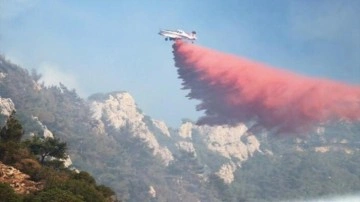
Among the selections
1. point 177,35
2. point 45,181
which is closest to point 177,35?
point 177,35

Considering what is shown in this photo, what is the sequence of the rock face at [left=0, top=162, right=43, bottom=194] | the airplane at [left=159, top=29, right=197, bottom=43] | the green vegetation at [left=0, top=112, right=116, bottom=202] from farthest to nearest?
the airplane at [left=159, top=29, right=197, bottom=43]
the rock face at [left=0, top=162, right=43, bottom=194]
the green vegetation at [left=0, top=112, right=116, bottom=202]

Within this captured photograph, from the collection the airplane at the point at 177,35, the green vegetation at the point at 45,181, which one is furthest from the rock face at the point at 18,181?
the airplane at the point at 177,35

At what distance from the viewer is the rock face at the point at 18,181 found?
33494mm

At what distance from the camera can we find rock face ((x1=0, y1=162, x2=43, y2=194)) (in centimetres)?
3349

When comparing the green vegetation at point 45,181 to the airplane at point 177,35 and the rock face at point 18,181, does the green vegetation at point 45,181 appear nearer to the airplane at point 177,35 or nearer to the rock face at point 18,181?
the rock face at point 18,181

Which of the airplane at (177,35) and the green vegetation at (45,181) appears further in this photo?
the airplane at (177,35)

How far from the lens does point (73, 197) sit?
30.5 metres

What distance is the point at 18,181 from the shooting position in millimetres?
35031

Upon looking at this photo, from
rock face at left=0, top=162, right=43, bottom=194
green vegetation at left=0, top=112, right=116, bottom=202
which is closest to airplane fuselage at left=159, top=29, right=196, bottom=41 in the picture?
green vegetation at left=0, top=112, right=116, bottom=202

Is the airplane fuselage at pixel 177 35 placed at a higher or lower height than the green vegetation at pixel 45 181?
higher

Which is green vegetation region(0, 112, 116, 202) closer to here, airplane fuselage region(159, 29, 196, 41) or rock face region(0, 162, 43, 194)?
rock face region(0, 162, 43, 194)

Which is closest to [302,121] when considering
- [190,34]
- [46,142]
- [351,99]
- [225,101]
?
[351,99]

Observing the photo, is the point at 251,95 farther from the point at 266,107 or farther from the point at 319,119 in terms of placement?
the point at 319,119

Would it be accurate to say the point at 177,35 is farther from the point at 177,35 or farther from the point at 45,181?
the point at 45,181
